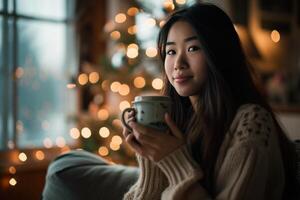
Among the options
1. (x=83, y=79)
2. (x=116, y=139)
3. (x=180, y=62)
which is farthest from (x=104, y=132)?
(x=180, y=62)

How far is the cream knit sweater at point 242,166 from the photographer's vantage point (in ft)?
2.85

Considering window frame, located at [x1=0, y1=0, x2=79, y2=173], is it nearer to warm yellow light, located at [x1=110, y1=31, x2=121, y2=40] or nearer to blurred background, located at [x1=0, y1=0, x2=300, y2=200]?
blurred background, located at [x1=0, y1=0, x2=300, y2=200]

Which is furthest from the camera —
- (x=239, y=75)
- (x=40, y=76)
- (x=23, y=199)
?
(x=40, y=76)

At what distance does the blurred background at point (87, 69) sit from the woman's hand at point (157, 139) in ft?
5.53

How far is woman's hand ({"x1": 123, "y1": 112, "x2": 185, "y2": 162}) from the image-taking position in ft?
3.00

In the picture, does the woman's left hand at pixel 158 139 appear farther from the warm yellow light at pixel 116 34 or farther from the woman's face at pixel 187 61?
the warm yellow light at pixel 116 34

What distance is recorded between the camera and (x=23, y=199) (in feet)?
9.46

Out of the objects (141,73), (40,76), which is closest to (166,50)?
(141,73)

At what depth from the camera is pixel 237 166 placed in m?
0.88

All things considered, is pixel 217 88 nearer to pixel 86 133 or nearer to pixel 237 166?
pixel 237 166

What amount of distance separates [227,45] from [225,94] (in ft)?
0.38

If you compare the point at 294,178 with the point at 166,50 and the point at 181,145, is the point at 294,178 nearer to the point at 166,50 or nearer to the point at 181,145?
the point at 181,145

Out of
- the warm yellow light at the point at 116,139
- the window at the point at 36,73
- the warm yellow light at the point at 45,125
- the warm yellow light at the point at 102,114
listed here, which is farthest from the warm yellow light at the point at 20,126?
the warm yellow light at the point at 116,139

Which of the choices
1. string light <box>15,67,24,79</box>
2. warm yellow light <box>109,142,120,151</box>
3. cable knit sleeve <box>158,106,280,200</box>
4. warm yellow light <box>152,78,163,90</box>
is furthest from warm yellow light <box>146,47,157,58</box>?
cable knit sleeve <box>158,106,280,200</box>
